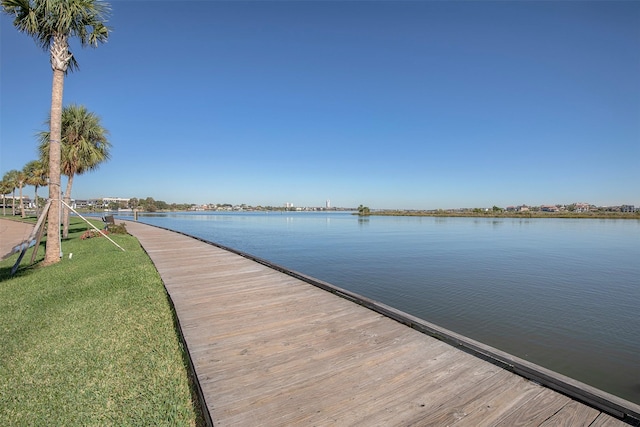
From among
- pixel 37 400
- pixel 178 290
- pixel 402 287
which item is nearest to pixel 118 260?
pixel 178 290

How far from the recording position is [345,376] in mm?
3018

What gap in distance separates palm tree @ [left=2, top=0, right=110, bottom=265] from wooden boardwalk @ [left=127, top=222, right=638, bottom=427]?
910cm

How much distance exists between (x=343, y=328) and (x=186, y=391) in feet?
7.12

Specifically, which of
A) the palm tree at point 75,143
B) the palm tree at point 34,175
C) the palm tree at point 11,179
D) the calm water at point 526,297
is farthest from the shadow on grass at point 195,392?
the palm tree at point 11,179

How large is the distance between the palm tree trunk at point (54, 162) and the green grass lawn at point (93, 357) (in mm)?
3896

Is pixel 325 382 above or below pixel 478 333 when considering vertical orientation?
above

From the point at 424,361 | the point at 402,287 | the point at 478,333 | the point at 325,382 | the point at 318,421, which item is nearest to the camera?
the point at 318,421

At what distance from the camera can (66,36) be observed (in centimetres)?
1037

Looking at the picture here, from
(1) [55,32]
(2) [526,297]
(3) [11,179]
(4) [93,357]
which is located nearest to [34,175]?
(3) [11,179]

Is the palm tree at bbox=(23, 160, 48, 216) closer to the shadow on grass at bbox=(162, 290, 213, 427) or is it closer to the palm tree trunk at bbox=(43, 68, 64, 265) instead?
the palm tree trunk at bbox=(43, 68, 64, 265)

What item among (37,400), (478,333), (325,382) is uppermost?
(325,382)

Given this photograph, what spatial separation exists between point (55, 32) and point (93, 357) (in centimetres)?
1221

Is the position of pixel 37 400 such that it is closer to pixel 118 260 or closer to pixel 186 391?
pixel 186 391

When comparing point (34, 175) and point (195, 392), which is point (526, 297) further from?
point (34, 175)
